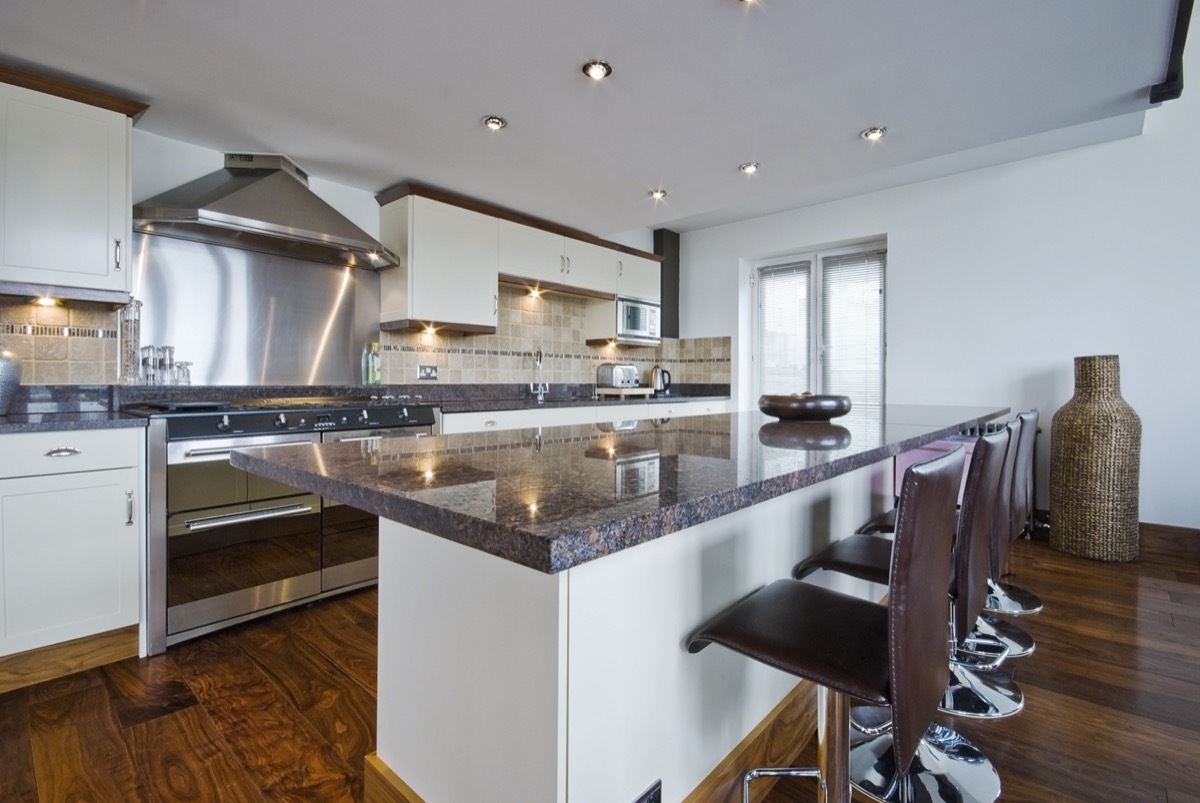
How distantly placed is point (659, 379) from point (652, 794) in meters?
4.40

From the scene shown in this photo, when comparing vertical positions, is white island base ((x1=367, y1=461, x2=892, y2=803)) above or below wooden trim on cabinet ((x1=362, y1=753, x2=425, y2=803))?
above

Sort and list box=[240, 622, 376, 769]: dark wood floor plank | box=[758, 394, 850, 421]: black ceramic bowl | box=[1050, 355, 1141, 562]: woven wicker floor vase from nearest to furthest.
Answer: box=[240, 622, 376, 769]: dark wood floor plank < box=[758, 394, 850, 421]: black ceramic bowl < box=[1050, 355, 1141, 562]: woven wicker floor vase

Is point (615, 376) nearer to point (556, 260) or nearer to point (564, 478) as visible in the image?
point (556, 260)

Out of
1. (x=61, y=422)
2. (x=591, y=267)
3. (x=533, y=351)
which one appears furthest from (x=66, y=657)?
(x=591, y=267)

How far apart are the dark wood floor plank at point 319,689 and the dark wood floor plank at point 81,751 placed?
1.36 feet

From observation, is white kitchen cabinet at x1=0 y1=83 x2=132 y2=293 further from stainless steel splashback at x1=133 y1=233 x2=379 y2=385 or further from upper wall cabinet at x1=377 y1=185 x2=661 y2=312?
upper wall cabinet at x1=377 y1=185 x2=661 y2=312

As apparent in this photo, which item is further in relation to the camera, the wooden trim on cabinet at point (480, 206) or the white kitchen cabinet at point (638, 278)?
the white kitchen cabinet at point (638, 278)

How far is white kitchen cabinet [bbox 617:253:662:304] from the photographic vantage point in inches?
181

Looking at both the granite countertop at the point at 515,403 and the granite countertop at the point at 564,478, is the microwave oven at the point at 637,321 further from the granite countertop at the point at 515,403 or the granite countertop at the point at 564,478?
the granite countertop at the point at 564,478

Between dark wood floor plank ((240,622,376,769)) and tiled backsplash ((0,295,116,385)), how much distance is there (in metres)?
1.40

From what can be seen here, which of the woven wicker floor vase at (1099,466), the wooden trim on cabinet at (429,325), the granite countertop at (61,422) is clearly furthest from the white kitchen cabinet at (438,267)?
the woven wicker floor vase at (1099,466)

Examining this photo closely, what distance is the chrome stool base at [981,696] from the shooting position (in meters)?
1.64

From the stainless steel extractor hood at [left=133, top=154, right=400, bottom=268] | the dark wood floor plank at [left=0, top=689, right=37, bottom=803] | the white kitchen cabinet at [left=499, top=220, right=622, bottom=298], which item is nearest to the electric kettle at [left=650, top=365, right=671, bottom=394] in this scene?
the white kitchen cabinet at [left=499, top=220, right=622, bottom=298]

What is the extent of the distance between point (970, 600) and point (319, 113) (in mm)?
2993
